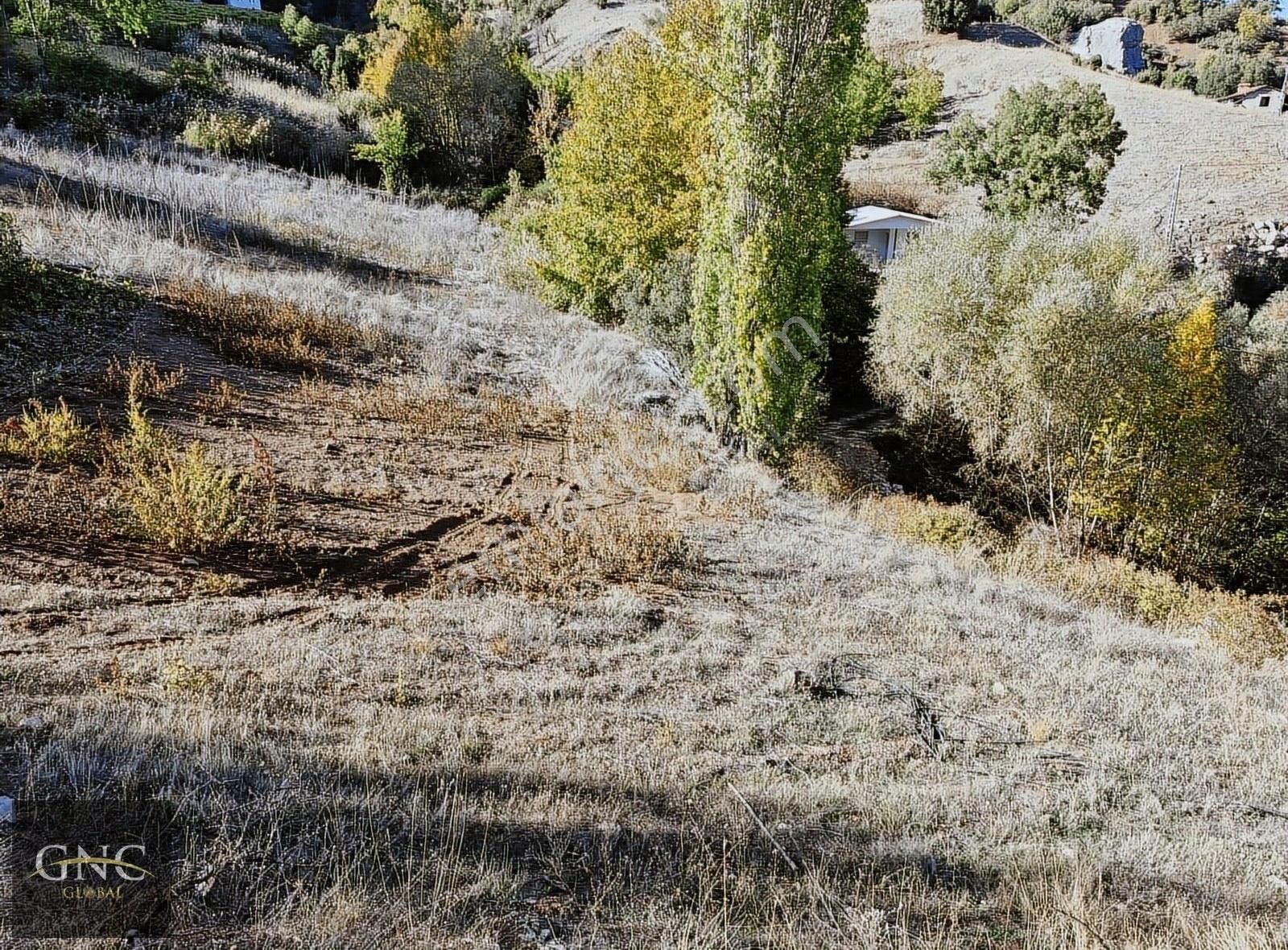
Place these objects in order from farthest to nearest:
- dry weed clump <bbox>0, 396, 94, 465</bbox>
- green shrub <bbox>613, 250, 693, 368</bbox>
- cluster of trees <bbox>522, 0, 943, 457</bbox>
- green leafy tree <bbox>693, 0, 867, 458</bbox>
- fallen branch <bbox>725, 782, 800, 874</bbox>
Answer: green shrub <bbox>613, 250, 693, 368</bbox>, cluster of trees <bbox>522, 0, 943, 457</bbox>, green leafy tree <bbox>693, 0, 867, 458</bbox>, dry weed clump <bbox>0, 396, 94, 465</bbox>, fallen branch <bbox>725, 782, 800, 874</bbox>

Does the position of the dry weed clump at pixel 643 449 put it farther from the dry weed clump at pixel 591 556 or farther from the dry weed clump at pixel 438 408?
the dry weed clump at pixel 591 556

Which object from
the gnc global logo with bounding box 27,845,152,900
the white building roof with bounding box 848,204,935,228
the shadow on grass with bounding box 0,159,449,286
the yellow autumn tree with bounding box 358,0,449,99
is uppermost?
the yellow autumn tree with bounding box 358,0,449,99

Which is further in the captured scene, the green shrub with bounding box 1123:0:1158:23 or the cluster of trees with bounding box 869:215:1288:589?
the green shrub with bounding box 1123:0:1158:23

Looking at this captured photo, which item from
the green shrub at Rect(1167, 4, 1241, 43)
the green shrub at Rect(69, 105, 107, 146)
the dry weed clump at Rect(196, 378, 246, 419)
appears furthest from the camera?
the green shrub at Rect(1167, 4, 1241, 43)

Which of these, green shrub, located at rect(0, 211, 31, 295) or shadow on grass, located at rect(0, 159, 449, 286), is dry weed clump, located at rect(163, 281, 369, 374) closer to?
green shrub, located at rect(0, 211, 31, 295)

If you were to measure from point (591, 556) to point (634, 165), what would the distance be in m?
10.2

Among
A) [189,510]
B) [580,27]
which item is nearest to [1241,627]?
[189,510]

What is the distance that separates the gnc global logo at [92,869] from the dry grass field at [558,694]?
0.71 ft

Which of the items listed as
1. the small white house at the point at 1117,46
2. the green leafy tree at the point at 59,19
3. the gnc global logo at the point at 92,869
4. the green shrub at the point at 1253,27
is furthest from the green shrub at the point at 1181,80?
the gnc global logo at the point at 92,869

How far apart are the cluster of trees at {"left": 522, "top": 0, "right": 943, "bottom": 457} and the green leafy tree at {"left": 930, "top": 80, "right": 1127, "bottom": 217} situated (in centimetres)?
1535

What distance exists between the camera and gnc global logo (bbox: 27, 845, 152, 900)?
7.77 ft

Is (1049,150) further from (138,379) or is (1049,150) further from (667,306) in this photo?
(138,379)

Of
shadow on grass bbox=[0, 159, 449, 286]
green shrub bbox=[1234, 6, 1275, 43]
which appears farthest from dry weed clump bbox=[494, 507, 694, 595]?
green shrub bbox=[1234, 6, 1275, 43]

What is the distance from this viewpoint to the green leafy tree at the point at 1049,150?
25219mm
